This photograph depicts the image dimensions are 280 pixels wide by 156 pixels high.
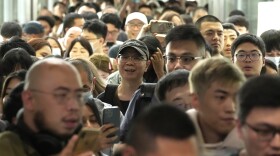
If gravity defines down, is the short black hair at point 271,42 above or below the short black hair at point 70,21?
below

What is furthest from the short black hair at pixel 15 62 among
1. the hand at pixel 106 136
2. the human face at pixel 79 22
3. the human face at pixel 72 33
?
the human face at pixel 79 22

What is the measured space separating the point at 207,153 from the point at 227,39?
772 centimetres

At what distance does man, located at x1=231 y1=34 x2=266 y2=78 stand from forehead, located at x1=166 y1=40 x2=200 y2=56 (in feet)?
3.32

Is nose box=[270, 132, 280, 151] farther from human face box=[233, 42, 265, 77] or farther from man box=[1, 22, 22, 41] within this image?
man box=[1, 22, 22, 41]

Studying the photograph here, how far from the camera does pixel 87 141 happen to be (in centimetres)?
533

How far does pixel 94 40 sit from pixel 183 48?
659cm

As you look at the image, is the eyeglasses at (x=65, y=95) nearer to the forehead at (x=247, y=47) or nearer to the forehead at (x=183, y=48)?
the forehead at (x=183, y=48)

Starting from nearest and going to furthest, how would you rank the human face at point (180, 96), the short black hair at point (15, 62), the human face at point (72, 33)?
the human face at point (180, 96)
the short black hair at point (15, 62)
the human face at point (72, 33)

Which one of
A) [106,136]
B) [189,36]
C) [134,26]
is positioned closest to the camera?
[106,136]

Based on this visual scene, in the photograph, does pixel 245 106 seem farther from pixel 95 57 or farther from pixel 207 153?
pixel 95 57

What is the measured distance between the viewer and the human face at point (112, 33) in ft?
52.5

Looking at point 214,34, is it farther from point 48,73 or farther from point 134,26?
point 48,73

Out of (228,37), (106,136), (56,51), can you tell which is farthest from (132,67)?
(56,51)

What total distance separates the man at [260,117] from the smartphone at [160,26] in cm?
618
